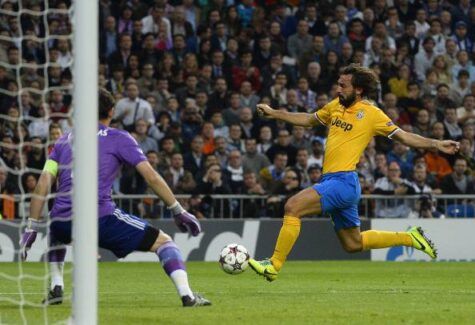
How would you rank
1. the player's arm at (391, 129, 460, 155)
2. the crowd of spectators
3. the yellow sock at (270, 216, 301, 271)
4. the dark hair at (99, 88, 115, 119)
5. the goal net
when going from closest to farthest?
the dark hair at (99, 88, 115, 119)
the player's arm at (391, 129, 460, 155)
the yellow sock at (270, 216, 301, 271)
the goal net
the crowd of spectators

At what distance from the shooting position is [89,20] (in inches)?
278

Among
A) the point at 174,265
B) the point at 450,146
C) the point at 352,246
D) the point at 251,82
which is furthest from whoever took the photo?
the point at 251,82

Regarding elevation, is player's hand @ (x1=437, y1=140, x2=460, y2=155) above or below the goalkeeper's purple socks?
above

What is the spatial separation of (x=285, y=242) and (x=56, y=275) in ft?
8.25

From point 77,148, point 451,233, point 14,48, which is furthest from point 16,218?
point 77,148

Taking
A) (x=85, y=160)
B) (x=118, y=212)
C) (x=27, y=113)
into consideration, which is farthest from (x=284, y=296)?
(x=27, y=113)

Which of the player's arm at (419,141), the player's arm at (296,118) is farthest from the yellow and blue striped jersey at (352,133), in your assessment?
the player's arm at (296,118)

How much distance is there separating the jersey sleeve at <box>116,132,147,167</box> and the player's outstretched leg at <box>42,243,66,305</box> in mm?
957

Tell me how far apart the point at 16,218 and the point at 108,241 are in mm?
8716

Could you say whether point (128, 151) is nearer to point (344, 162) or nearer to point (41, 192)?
point (41, 192)

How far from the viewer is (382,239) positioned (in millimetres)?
12477

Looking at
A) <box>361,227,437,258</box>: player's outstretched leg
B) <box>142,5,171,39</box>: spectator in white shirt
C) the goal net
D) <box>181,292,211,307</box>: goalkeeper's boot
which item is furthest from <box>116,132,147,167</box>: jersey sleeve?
<box>142,5,171,39</box>: spectator in white shirt

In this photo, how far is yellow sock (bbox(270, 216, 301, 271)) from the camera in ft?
37.7

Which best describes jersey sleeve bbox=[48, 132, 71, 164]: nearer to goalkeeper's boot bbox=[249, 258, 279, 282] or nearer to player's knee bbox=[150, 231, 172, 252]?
player's knee bbox=[150, 231, 172, 252]
